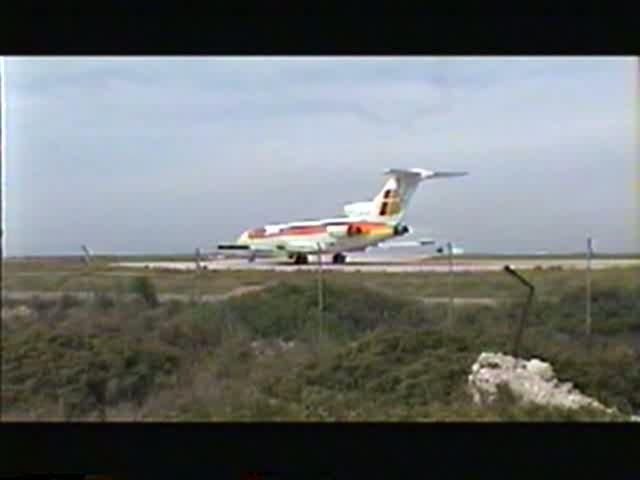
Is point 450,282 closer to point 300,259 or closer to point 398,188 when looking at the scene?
point 398,188

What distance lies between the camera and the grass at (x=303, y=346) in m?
5.84

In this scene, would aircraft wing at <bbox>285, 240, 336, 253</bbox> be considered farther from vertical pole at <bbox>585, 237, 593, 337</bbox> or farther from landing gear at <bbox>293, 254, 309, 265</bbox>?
vertical pole at <bbox>585, 237, 593, 337</bbox>

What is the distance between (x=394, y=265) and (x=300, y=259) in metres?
0.44

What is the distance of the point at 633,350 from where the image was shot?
19.6 ft

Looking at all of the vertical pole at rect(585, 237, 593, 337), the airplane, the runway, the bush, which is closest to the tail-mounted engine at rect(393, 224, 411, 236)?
the airplane

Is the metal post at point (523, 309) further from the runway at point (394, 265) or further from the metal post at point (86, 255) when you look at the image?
the metal post at point (86, 255)

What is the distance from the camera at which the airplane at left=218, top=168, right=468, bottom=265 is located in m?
5.93

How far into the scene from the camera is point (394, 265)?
19.7 ft
